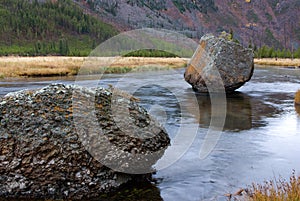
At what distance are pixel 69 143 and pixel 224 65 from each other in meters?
14.7

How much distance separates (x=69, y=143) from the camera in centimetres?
652

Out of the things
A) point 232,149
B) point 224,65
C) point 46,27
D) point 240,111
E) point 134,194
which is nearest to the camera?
point 134,194

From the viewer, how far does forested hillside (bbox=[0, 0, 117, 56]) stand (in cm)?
14438

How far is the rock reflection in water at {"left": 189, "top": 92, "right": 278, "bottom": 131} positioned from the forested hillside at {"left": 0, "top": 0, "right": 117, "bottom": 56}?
353ft

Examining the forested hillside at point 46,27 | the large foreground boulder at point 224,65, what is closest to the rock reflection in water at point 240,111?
the large foreground boulder at point 224,65

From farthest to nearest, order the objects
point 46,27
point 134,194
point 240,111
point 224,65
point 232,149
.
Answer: point 46,27 → point 224,65 → point 240,111 → point 232,149 → point 134,194

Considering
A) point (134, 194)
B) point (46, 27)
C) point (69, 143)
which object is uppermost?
point (46, 27)

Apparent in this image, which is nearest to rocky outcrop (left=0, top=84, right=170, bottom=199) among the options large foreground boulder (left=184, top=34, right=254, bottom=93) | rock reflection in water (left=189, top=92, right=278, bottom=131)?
rock reflection in water (left=189, top=92, right=278, bottom=131)

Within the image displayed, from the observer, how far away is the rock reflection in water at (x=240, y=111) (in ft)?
42.1

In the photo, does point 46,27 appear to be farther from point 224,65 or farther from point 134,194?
point 134,194

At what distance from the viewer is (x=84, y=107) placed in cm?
708

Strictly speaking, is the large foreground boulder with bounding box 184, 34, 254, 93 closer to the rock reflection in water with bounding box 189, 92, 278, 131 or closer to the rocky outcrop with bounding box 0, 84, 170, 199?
the rock reflection in water with bounding box 189, 92, 278, 131

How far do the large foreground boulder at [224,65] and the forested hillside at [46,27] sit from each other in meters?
105

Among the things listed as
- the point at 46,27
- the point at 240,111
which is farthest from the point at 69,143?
the point at 46,27
